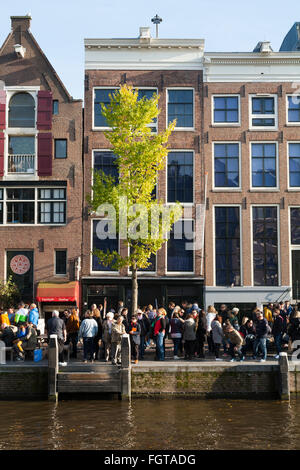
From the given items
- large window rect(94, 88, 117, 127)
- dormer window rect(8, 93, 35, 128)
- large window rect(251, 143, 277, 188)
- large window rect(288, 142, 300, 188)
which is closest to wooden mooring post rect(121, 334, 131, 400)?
large window rect(251, 143, 277, 188)

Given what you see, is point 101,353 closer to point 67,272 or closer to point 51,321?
point 51,321

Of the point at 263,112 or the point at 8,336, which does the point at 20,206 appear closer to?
the point at 8,336

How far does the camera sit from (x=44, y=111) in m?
32.1

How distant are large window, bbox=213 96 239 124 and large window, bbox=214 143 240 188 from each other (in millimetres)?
1262

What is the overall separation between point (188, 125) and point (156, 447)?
21.4 meters

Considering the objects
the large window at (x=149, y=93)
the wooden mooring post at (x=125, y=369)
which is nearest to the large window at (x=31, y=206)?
the large window at (x=149, y=93)

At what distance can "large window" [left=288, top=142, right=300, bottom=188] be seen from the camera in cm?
3253

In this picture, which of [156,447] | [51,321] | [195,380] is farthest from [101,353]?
[156,447]

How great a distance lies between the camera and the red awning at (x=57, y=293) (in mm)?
30422

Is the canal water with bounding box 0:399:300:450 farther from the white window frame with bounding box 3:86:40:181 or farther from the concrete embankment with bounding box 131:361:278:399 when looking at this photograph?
the white window frame with bounding box 3:86:40:181

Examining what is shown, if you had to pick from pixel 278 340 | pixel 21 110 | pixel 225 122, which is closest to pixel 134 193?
pixel 225 122

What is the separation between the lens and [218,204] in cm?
3222

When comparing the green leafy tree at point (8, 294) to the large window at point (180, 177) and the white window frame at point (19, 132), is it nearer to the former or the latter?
the white window frame at point (19, 132)

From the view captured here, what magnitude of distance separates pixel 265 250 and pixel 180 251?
14.1ft
